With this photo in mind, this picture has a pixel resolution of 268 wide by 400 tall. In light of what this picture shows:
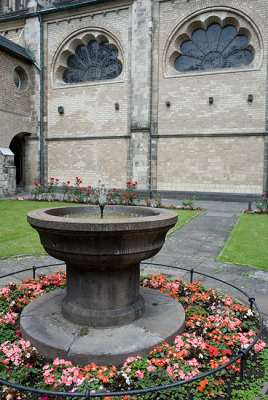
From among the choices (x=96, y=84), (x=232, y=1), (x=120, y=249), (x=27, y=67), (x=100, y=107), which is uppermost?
(x=232, y=1)

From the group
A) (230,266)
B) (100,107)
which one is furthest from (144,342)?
(100,107)

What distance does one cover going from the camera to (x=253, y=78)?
14.3 m

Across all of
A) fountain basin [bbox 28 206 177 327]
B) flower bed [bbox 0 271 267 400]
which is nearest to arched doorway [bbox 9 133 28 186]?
flower bed [bbox 0 271 267 400]

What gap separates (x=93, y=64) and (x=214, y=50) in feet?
22.5

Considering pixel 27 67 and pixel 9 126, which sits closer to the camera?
pixel 9 126

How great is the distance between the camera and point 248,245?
21.8ft

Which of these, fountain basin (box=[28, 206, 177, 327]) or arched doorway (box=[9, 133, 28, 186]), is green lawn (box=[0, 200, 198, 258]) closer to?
fountain basin (box=[28, 206, 177, 327])

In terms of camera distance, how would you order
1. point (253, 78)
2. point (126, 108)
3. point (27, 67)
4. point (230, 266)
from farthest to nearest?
point (27, 67)
point (126, 108)
point (253, 78)
point (230, 266)

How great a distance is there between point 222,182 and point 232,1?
8.42 m

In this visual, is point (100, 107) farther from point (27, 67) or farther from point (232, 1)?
point (232, 1)

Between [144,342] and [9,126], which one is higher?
[9,126]

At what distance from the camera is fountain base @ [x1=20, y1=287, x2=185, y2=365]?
250 cm

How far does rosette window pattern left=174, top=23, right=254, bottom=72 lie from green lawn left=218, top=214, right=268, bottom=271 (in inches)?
364

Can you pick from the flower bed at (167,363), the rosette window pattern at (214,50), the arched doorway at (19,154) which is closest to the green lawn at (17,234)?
the flower bed at (167,363)
